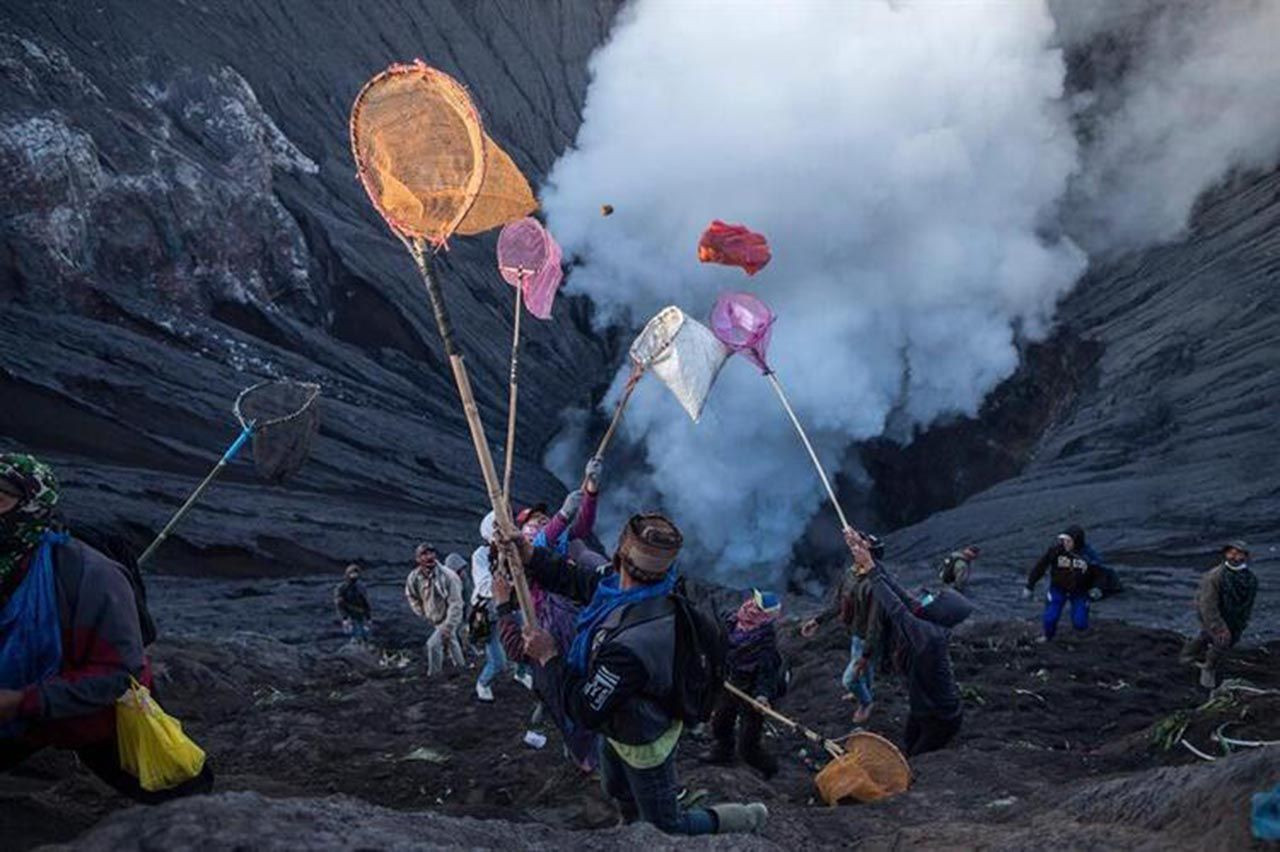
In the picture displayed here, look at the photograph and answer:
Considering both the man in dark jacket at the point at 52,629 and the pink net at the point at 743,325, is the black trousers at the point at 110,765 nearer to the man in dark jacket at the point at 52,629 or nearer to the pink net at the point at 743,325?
the man in dark jacket at the point at 52,629

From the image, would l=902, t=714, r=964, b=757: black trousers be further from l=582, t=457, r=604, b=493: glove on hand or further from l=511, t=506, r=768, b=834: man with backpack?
l=511, t=506, r=768, b=834: man with backpack

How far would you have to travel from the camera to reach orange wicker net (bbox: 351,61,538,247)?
3.91 metres

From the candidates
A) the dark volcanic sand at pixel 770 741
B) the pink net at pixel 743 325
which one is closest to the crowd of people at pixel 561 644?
the dark volcanic sand at pixel 770 741

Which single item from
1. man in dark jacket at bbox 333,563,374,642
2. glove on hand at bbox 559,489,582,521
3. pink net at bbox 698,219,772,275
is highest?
pink net at bbox 698,219,772,275

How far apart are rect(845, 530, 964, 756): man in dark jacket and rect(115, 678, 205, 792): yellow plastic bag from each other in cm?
303

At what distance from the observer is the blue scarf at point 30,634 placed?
2486mm

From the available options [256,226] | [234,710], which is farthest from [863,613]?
[256,226]

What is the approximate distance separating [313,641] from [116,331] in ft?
23.9

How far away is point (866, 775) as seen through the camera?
4.84 m

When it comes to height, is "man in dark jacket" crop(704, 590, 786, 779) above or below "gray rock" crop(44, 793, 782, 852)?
above

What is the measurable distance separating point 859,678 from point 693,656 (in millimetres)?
4670

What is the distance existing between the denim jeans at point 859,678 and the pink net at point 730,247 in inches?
120

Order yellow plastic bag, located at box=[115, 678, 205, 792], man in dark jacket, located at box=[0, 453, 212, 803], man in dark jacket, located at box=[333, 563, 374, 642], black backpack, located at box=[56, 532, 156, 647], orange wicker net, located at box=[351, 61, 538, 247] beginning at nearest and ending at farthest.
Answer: man in dark jacket, located at box=[0, 453, 212, 803]
yellow plastic bag, located at box=[115, 678, 205, 792]
black backpack, located at box=[56, 532, 156, 647]
orange wicker net, located at box=[351, 61, 538, 247]
man in dark jacket, located at box=[333, 563, 374, 642]

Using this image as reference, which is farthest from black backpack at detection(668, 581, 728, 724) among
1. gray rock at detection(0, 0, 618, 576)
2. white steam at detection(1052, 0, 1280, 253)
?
white steam at detection(1052, 0, 1280, 253)
